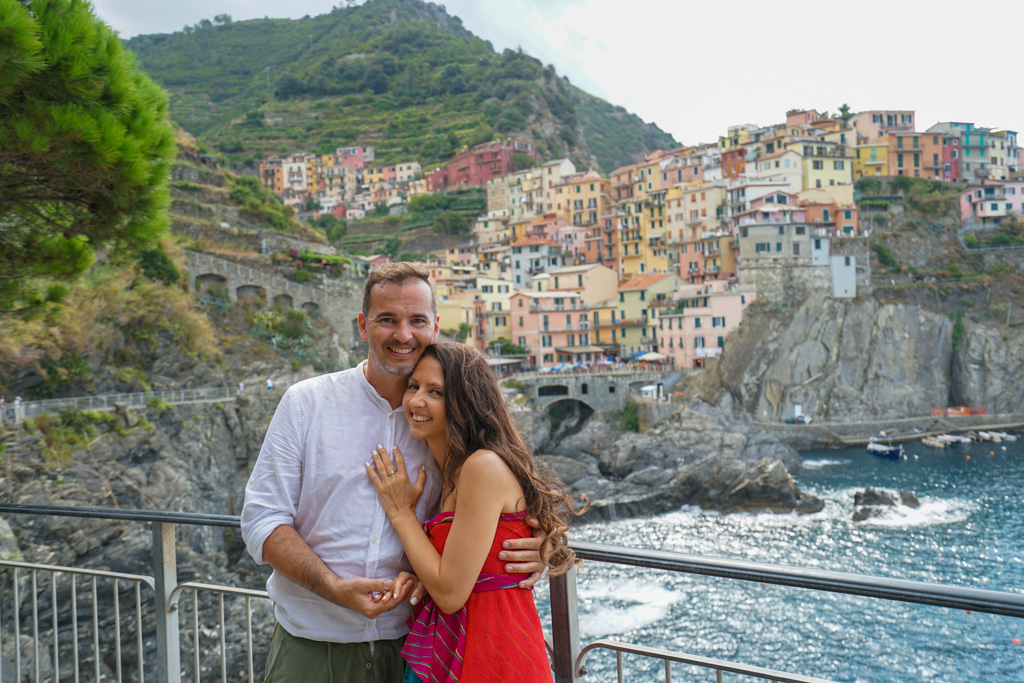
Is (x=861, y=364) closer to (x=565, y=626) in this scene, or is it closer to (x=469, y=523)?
(x=565, y=626)

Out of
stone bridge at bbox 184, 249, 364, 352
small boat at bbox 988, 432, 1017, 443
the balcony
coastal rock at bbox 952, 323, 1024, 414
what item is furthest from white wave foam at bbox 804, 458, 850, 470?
stone bridge at bbox 184, 249, 364, 352

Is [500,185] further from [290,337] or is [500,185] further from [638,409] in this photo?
[290,337]

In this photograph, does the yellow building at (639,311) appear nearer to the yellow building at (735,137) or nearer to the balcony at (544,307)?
the balcony at (544,307)

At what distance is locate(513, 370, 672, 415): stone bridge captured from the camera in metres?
36.0

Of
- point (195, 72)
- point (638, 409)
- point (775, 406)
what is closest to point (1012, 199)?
point (775, 406)

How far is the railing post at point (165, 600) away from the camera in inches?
99.9

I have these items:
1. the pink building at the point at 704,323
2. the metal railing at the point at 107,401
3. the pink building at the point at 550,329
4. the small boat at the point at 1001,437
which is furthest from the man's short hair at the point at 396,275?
the small boat at the point at 1001,437

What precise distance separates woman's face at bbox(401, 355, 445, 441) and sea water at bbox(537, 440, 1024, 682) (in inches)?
280

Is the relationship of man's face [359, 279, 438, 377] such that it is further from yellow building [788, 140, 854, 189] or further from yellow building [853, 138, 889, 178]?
yellow building [853, 138, 889, 178]

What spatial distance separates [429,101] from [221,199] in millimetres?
54269

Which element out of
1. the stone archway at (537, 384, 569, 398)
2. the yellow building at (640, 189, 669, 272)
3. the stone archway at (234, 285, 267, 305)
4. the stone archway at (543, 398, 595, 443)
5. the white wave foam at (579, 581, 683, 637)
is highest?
the yellow building at (640, 189, 669, 272)

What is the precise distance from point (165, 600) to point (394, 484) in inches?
48.7

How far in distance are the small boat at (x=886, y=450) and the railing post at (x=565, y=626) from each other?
113 ft

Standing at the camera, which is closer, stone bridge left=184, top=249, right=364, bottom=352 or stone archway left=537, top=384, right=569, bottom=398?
stone bridge left=184, top=249, right=364, bottom=352
